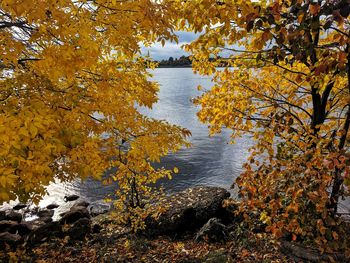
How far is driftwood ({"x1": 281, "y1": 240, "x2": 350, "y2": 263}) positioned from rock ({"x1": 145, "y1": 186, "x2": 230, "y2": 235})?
4.76 meters

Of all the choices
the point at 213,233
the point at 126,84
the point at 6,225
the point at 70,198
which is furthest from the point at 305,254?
the point at 70,198

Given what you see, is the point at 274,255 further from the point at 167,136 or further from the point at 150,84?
the point at 150,84

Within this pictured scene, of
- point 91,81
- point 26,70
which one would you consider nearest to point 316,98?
point 91,81

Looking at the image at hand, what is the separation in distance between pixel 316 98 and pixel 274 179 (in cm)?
443

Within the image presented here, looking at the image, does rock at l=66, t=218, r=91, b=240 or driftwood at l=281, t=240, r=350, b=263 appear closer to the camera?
driftwood at l=281, t=240, r=350, b=263

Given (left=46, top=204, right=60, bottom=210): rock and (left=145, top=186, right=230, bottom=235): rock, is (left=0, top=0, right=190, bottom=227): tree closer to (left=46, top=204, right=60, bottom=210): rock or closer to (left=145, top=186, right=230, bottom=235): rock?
(left=145, top=186, right=230, bottom=235): rock

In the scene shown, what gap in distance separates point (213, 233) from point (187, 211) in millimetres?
2195

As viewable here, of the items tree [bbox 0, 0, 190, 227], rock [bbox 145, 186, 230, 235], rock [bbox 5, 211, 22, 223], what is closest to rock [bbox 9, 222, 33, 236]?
rock [bbox 5, 211, 22, 223]

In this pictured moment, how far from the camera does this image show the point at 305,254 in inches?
329

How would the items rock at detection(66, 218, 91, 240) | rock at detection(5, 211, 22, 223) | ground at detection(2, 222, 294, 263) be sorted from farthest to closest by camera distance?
rock at detection(5, 211, 22, 223) → rock at detection(66, 218, 91, 240) → ground at detection(2, 222, 294, 263)

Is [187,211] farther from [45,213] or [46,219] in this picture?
[45,213]

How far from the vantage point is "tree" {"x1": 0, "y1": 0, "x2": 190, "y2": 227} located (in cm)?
391

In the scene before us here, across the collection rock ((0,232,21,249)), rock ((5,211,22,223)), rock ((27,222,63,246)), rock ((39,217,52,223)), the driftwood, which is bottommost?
rock ((39,217,52,223))

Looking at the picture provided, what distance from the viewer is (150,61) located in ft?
30.3
